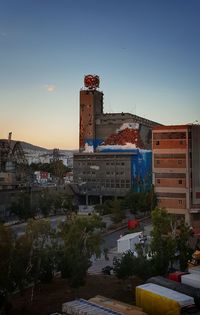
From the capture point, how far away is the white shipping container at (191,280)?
24.2 m

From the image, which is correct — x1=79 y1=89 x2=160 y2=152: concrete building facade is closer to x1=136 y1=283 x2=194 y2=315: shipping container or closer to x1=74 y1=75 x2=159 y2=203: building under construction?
x1=74 y1=75 x2=159 y2=203: building under construction

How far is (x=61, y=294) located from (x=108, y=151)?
77.6m

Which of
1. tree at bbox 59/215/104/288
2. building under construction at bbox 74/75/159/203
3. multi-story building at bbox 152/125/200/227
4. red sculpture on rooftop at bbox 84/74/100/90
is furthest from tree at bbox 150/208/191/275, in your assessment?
red sculpture on rooftop at bbox 84/74/100/90

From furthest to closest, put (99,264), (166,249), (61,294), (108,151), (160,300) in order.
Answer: (108,151) → (99,264) → (166,249) → (61,294) → (160,300)

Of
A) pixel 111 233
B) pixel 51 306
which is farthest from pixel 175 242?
pixel 111 233

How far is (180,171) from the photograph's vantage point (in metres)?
56.0

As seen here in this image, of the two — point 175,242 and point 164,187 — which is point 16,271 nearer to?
point 175,242

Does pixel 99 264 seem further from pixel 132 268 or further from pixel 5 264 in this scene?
pixel 5 264

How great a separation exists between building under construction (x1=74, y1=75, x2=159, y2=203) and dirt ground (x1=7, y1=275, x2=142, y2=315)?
213 ft

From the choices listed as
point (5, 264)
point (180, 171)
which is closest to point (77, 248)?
point (5, 264)

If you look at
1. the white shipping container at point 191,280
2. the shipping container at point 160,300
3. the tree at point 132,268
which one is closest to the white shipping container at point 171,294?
the shipping container at point 160,300

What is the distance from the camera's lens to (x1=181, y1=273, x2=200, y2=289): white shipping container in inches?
951

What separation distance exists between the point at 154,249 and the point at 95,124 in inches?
3052

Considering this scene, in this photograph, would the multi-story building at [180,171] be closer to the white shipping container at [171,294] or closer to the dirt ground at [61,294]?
the dirt ground at [61,294]
